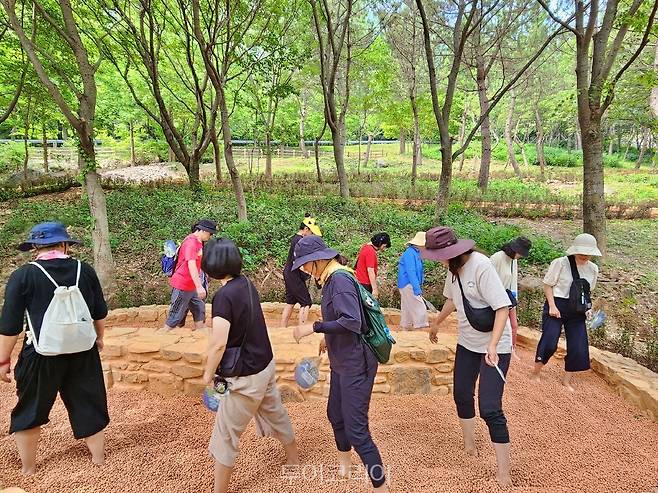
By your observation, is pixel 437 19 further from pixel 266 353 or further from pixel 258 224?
pixel 266 353

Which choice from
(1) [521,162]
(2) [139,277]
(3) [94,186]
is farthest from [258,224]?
(1) [521,162]

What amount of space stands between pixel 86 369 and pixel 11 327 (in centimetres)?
54

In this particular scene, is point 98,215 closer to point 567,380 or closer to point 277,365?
point 277,365

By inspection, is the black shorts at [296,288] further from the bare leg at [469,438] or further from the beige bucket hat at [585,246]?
the beige bucket hat at [585,246]

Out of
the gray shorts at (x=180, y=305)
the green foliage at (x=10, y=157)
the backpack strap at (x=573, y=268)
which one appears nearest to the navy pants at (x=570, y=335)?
the backpack strap at (x=573, y=268)

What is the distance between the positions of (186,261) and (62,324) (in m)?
2.16

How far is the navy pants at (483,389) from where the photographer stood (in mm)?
2891

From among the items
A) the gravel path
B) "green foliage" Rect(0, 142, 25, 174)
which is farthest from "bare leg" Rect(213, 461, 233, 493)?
"green foliage" Rect(0, 142, 25, 174)

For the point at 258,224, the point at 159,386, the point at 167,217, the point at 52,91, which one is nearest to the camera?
the point at 159,386

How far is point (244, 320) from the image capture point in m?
2.56

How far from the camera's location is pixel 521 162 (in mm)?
36844

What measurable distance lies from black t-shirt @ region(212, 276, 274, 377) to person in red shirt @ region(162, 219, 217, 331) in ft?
7.18

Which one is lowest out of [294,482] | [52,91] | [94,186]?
[294,482]

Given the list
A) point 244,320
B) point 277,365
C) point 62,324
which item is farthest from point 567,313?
point 62,324
